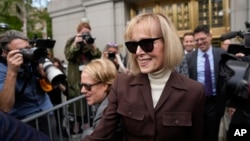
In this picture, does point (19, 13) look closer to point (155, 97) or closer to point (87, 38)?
point (87, 38)

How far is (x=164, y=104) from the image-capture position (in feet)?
5.66

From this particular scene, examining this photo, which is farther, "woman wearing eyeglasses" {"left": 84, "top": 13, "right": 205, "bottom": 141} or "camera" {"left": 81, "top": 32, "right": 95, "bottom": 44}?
"camera" {"left": 81, "top": 32, "right": 95, "bottom": 44}

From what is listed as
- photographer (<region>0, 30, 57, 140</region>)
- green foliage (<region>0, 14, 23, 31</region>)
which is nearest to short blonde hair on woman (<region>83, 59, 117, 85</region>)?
photographer (<region>0, 30, 57, 140</region>)

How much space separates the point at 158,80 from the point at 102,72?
2.26 feet

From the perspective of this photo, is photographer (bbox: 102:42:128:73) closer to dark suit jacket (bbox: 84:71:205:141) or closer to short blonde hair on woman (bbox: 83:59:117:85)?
short blonde hair on woman (bbox: 83:59:117:85)

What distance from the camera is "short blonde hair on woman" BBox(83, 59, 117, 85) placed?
7.79 ft

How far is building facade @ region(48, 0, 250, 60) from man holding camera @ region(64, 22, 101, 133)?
145 inches

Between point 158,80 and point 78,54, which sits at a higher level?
point 78,54

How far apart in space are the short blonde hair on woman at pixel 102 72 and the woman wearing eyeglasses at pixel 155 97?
21.5 inches

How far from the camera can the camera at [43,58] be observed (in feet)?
8.68

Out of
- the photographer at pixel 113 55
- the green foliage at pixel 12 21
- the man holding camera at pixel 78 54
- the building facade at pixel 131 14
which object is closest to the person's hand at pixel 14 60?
the man holding camera at pixel 78 54

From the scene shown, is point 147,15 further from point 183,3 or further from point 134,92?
point 183,3

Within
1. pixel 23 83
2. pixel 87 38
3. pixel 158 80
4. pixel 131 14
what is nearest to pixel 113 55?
pixel 87 38

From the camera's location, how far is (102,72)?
238 centimetres
